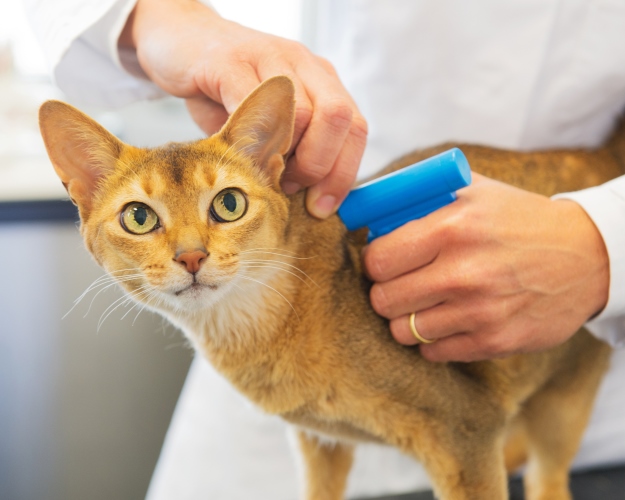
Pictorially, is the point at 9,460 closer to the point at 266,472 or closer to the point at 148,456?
the point at 148,456

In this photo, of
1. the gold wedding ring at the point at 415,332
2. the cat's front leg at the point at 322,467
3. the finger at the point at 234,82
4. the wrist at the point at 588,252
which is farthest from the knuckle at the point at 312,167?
the cat's front leg at the point at 322,467

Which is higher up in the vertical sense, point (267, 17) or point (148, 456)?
point (267, 17)

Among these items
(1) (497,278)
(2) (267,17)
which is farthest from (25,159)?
(1) (497,278)

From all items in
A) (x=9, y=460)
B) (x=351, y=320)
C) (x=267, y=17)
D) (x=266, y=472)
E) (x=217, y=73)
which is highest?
(x=267, y=17)

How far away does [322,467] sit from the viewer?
1126 millimetres

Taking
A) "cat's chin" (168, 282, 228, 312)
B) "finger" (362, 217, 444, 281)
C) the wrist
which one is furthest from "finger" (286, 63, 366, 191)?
the wrist

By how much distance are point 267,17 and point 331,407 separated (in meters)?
1.59

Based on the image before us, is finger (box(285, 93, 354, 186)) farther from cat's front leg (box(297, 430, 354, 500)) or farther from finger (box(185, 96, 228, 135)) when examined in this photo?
cat's front leg (box(297, 430, 354, 500))

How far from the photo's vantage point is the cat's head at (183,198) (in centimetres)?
78

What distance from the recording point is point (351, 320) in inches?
36.6

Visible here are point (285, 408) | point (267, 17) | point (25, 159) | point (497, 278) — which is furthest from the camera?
point (25, 159)

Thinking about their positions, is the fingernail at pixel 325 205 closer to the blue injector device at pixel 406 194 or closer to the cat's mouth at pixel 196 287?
the blue injector device at pixel 406 194

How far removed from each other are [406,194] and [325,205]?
131 mm

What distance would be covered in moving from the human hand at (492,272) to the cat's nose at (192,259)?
0.86ft
